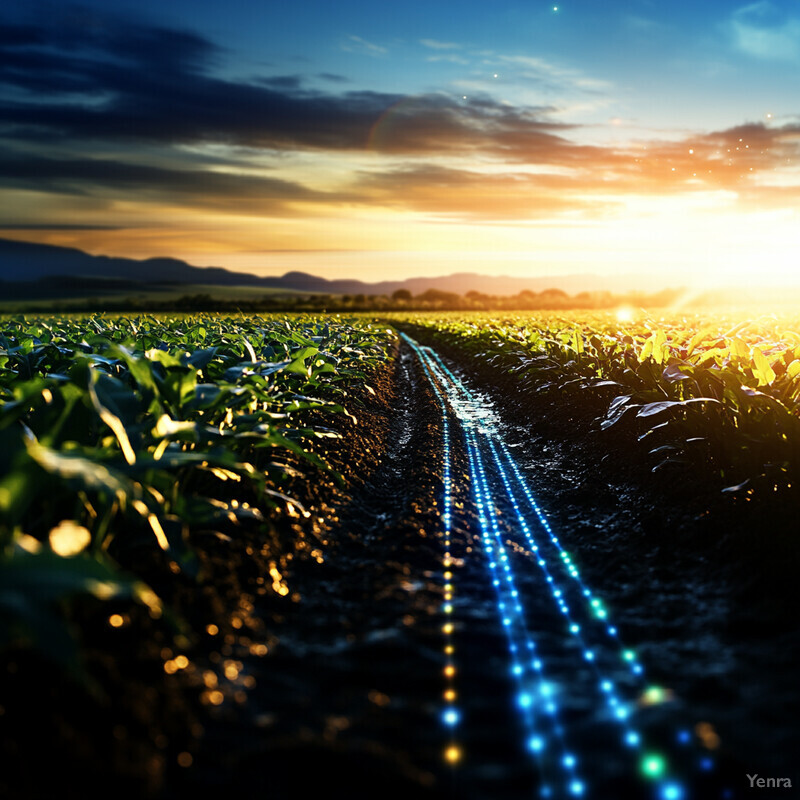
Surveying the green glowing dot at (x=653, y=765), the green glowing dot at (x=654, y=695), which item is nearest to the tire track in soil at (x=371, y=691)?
the green glowing dot at (x=653, y=765)

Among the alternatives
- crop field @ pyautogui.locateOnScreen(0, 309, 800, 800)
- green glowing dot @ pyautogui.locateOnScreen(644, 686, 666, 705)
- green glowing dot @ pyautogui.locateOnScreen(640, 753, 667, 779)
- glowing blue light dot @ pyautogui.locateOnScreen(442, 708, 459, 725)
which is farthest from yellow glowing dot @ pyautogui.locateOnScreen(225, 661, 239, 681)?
green glowing dot @ pyautogui.locateOnScreen(644, 686, 666, 705)

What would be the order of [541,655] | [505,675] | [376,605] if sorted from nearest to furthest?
[505,675]
[541,655]
[376,605]

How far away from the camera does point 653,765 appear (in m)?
1.90

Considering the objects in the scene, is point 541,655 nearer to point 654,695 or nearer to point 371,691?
point 654,695

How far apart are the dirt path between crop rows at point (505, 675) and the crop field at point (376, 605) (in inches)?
0.4

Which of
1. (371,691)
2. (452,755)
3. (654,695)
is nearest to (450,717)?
(452,755)

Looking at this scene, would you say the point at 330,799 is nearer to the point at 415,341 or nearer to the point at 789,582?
the point at 789,582

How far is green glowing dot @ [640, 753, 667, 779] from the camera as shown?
1872 millimetres

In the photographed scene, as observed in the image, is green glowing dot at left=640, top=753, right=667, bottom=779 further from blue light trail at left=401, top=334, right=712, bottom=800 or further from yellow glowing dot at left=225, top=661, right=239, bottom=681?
yellow glowing dot at left=225, top=661, right=239, bottom=681

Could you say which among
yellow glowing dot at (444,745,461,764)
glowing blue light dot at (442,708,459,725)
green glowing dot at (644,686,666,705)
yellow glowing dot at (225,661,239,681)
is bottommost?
yellow glowing dot at (444,745,461,764)

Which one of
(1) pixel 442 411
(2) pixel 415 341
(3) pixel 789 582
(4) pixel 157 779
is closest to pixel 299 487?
(4) pixel 157 779

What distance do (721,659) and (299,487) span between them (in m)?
2.70

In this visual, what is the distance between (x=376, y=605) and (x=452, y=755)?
1.05 metres

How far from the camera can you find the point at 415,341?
2316 centimetres
